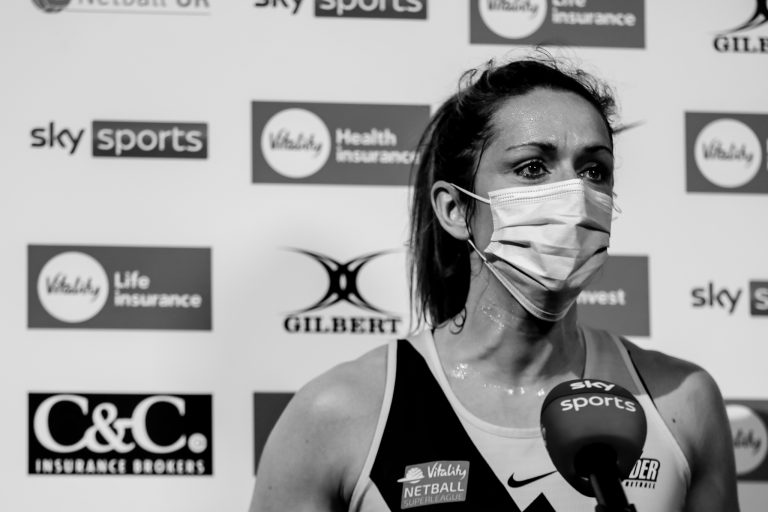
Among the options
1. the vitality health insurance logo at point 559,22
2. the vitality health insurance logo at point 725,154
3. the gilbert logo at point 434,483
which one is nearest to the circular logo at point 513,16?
the vitality health insurance logo at point 559,22

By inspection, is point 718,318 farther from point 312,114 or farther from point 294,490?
point 294,490

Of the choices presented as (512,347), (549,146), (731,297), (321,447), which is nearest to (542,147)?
(549,146)

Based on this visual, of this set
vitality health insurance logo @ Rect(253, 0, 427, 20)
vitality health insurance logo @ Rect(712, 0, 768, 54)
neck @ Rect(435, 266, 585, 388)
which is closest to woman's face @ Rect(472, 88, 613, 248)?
neck @ Rect(435, 266, 585, 388)

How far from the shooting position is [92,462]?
97.6 inches

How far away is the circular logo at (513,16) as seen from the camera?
268 cm

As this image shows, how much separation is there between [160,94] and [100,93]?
14cm

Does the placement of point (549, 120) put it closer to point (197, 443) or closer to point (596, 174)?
point (596, 174)

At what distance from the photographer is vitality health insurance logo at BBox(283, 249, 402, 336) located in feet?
8.39

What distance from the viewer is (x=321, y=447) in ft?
6.17

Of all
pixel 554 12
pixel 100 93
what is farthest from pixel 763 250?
pixel 100 93

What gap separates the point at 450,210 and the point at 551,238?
25 cm

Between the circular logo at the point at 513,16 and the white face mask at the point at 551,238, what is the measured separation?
2.89ft

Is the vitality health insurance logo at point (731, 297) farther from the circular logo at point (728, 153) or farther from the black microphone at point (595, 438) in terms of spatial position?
the black microphone at point (595, 438)

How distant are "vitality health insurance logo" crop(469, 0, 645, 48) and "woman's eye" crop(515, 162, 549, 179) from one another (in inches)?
32.7
